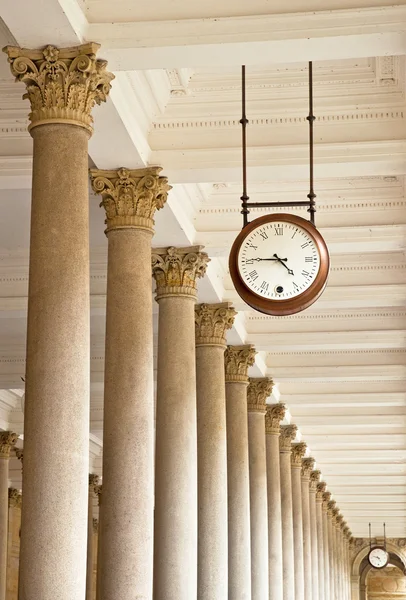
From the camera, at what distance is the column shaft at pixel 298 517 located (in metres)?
31.9

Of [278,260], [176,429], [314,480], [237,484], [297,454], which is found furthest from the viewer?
[314,480]

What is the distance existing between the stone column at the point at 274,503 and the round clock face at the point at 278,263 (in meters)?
17.1

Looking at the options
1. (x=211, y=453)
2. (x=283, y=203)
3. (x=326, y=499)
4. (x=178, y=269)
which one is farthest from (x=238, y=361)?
(x=326, y=499)

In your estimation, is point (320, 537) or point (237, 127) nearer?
point (237, 127)

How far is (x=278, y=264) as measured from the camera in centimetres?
994

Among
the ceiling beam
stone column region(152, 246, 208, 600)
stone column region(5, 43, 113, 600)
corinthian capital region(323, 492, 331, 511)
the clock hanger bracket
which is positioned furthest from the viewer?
corinthian capital region(323, 492, 331, 511)

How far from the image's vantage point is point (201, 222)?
16.7 m

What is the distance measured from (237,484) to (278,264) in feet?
37.1

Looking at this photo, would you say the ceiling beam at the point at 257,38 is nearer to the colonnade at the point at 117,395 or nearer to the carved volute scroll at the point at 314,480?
the colonnade at the point at 117,395

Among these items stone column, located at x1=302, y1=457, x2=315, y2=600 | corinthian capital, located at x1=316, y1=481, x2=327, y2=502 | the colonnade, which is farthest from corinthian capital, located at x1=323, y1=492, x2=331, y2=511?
the colonnade

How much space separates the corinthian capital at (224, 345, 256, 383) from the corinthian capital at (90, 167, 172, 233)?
8704 millimetres

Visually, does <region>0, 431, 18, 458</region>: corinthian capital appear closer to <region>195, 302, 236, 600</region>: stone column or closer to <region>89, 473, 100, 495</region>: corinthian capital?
<region>89, 473, 100, 495</region>: corinthian capital

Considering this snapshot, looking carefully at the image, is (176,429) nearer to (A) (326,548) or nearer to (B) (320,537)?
(B) (320,537)

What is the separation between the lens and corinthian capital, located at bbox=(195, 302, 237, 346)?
18719mm
